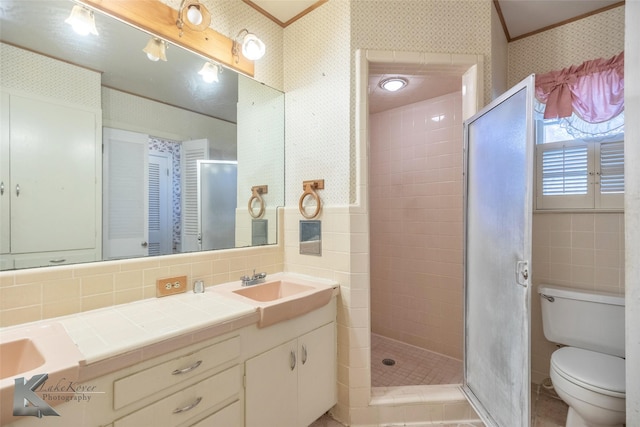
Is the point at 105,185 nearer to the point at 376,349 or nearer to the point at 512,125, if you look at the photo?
the point at 512,125

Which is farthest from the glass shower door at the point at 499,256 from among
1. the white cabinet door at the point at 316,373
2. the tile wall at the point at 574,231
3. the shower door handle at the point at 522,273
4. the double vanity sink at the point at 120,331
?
the double vanity sink at the point at 120,331

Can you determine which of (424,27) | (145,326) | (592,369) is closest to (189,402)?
(145,326)

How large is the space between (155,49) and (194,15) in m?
0.28

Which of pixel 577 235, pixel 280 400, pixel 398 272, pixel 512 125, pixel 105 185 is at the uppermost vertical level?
pixel 512 125

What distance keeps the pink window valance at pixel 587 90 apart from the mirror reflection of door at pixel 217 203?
2167mm

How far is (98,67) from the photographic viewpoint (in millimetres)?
1400

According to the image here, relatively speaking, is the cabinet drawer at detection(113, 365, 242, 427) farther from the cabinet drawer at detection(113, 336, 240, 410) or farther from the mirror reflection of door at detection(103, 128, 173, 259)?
the mirror reflection of door at detection(103, 128, 173, 259)

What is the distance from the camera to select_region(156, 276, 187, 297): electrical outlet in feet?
4.78

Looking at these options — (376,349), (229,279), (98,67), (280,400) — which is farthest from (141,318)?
(376,349)

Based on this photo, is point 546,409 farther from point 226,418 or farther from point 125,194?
point 125,194

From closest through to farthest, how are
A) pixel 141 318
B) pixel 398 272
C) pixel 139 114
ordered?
pixel 141 318 → pixel 139 114 → pixel 398 272

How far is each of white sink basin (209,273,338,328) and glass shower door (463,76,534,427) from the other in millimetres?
862

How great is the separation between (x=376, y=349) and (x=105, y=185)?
98.0 inches

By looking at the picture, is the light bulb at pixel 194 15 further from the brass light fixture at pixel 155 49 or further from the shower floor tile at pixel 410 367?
the shower floor tile at pixel 410 367
